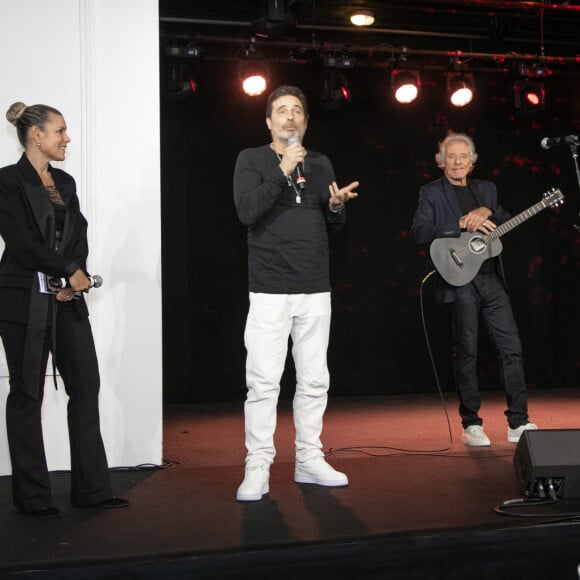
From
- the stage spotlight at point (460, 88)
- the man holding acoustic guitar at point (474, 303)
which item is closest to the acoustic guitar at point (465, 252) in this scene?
the man holding acoustic guitar at point (474, 303)

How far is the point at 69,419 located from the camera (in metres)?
3.31

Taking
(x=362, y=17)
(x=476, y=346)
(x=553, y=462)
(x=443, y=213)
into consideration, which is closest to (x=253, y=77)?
(x=362, y=17)

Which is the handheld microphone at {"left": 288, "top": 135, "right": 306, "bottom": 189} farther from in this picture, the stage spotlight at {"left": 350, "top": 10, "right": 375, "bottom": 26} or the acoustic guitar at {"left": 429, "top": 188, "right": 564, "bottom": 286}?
the stage spotlight at {"left": 350, "top": 10, "right": 375, "bottom": 26}

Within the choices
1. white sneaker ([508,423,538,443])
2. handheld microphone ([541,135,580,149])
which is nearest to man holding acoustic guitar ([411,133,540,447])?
white sneaker ([508,423,538,443])

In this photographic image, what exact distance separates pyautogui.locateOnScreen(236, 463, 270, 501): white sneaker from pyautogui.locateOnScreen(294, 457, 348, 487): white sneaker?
0.26 metres

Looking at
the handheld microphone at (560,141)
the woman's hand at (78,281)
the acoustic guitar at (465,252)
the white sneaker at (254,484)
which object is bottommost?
the white sneaker at (254,484)

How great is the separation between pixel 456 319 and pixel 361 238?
2421 mm

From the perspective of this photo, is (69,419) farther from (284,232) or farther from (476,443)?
(476,443)

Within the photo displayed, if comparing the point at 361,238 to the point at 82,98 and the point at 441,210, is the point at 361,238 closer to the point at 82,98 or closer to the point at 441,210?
the point at 441,210

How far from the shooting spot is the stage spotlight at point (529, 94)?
6.82 metres

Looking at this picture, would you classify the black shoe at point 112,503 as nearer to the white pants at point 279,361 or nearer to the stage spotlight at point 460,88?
the white pants at point 279,361

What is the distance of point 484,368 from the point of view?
7.32 m

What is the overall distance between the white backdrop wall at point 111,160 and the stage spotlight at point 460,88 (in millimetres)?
3194

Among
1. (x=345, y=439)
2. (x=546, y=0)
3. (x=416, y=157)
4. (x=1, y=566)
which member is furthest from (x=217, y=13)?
(x=1, y=566)
